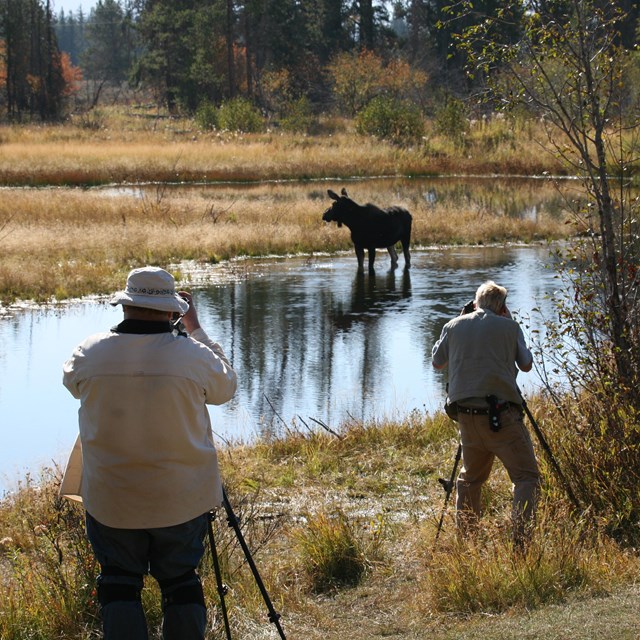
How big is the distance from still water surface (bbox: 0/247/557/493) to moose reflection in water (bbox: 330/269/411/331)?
3 cm

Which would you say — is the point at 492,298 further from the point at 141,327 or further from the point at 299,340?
the point at 299,340

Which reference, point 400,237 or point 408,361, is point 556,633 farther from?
point 400,237

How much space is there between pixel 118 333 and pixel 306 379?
1012 cm

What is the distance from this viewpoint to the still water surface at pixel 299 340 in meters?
12.8

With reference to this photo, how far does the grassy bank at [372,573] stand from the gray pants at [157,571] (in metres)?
1.03

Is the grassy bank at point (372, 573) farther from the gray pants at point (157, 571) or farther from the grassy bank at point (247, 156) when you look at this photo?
the grassy bank at point (247, 156)

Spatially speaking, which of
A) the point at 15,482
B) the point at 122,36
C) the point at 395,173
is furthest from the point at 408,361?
the point at 122,36

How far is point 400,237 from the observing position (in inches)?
951

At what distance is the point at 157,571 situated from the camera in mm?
4641

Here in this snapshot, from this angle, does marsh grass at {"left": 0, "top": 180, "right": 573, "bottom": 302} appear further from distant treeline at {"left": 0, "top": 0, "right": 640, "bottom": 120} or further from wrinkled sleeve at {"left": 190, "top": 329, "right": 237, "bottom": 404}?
distant treeline at {"left": 0, "top": 0, "right": 640, "bottom": 120}

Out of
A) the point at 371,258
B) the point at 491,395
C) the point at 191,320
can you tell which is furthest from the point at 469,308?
the point at 371,258

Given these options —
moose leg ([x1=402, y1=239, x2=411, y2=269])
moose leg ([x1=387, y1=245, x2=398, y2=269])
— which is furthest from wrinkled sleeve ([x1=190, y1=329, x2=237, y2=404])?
moose leg ([x1=387, y1=245, x2=398, y2=269])

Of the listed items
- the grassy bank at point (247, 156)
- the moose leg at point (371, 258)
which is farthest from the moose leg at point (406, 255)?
the grassy bank at point (247, 156)

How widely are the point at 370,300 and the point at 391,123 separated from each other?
36.9 m
